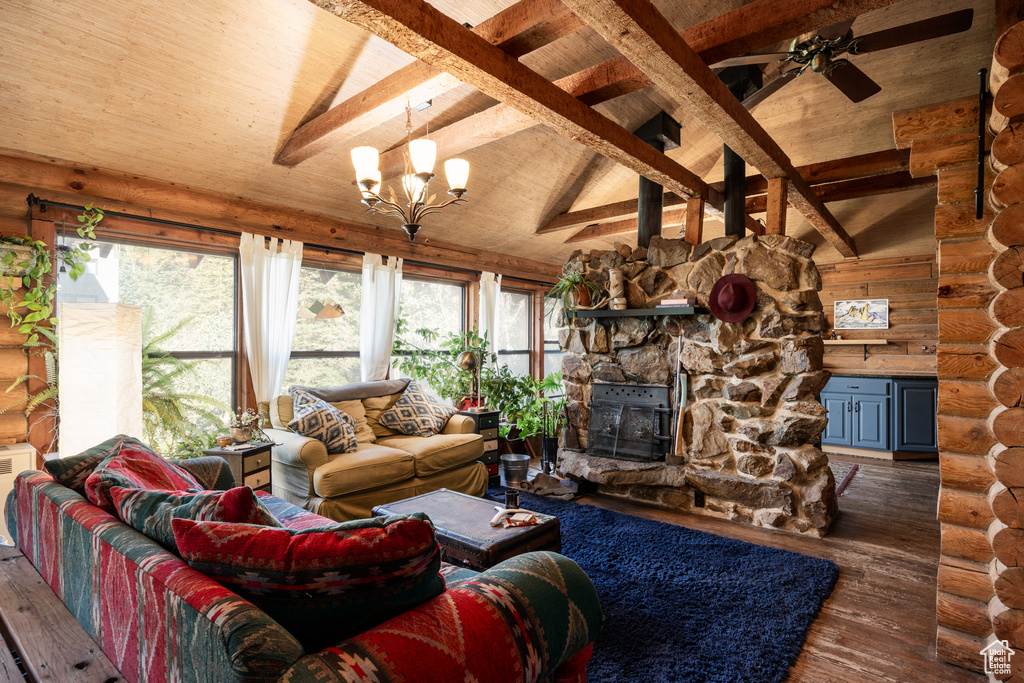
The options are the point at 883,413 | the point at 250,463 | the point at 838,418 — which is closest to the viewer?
the point at 250,463

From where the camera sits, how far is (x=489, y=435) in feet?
14.8

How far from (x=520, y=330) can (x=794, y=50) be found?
14.4 feet

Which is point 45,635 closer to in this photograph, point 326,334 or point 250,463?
point 250,463

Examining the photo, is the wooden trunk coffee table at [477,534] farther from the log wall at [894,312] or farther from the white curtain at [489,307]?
the log wall at [894,312]

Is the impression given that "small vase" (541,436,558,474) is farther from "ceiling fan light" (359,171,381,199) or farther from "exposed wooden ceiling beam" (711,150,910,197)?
"ceiling fan light" (359,171,381,199)

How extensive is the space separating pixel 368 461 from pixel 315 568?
2.38 meters

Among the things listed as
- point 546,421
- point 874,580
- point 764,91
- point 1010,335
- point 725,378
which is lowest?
point 874,580

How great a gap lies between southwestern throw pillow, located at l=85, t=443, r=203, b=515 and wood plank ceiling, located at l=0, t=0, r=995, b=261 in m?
1.59

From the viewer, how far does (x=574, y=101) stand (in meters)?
2.57

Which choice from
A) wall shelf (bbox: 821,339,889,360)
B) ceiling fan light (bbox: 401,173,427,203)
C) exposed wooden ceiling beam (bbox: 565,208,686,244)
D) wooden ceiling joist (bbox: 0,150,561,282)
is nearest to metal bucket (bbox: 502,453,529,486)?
wooden ceiling joist (bbox: 0,150,561,282)

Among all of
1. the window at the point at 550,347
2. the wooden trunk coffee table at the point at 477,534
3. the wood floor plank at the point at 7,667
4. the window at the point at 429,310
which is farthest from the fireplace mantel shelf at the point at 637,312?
the wood floor plank at the point at 7,667

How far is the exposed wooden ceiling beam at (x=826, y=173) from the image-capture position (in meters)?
3.92

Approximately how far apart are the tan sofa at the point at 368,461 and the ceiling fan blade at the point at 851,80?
11.0 feet

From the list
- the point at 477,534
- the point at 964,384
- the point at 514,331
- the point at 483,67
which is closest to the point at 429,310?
the point at 514,331
